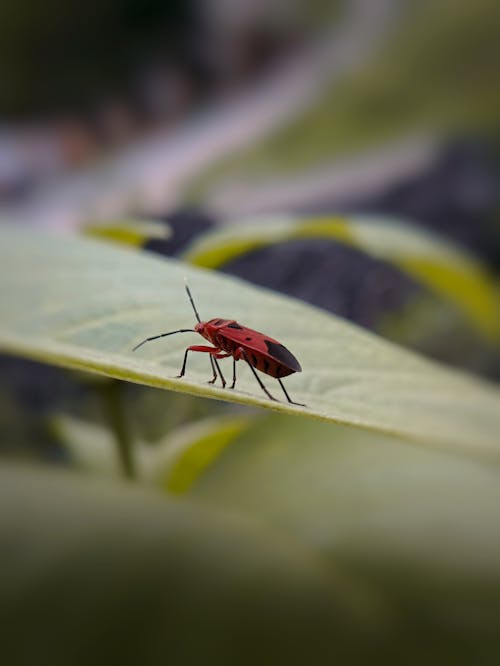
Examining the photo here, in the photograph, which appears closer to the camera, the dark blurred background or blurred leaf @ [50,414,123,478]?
blurred leaf @ [50,414,123,478]

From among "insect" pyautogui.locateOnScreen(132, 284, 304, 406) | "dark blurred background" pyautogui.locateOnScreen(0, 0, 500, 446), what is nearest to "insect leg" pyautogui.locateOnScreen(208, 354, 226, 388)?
"insect" pyautogui.locateOnScreen(132, 284, 304, 406)

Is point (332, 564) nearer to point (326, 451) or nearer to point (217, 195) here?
point (326, 451)

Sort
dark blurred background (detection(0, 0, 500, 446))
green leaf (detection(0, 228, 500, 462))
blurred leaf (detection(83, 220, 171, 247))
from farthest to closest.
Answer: dark blurred background (detection(0, 0, 500, 446)), blurred leaf (detection(83, 220, 171, 247)), green leaf (detection(0, 228, 500, 462))

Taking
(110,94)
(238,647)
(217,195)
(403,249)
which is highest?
(110,94)

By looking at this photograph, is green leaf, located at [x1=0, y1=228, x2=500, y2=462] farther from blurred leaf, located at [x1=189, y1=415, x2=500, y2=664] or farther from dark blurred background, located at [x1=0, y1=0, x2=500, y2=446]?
dark blurred background, located at [x1=0, y1=0, x2=500, y2=446]

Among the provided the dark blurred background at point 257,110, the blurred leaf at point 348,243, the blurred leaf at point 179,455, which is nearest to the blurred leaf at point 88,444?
the blurred leaf at point 179,455

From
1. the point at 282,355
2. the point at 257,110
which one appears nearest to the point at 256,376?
the point at 282,355

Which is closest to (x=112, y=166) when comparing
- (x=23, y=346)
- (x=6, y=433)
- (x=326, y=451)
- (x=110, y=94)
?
(x=110, y=94)

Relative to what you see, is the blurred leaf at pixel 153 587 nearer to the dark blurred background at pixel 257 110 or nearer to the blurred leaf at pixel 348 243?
the blurred leaf at pixel 348 243
